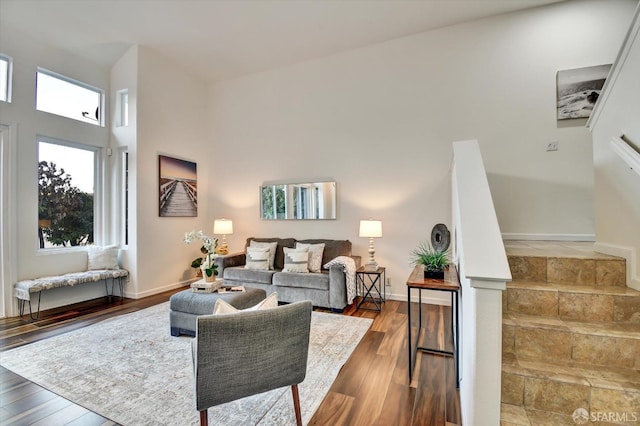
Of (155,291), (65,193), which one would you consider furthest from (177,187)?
(155,291)

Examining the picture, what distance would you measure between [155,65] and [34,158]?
7.44ft

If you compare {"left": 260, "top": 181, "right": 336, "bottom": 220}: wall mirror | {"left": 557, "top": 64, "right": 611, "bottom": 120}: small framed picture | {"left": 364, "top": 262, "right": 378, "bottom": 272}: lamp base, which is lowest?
{"left": 364, "top": 262, "right": 378, "bottom": 272}: lamp base

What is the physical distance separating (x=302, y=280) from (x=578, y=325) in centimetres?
→ 286

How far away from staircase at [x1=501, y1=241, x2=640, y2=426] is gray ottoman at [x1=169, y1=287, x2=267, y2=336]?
7.38ft

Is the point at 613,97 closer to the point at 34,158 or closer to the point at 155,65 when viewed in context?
the point at 155,65

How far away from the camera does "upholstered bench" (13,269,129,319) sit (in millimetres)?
3459

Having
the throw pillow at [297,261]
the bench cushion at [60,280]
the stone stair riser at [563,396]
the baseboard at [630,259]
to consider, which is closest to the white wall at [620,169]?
the baseboard at [630,259]

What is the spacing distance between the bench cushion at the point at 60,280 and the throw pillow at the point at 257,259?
1.92 m

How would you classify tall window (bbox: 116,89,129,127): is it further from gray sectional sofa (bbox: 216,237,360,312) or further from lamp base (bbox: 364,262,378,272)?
lamp base (bbox: 364,262,378,272)

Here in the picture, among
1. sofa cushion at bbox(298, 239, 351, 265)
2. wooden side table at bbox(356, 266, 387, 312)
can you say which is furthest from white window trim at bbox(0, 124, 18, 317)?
wooden side table at bbox(356, 266, 387, 312)

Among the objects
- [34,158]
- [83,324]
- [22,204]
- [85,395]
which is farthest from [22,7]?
[85,395]

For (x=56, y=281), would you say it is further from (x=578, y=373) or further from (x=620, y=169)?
(x=620, y=169)

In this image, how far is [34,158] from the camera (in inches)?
150

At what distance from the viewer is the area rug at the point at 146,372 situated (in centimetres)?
179
